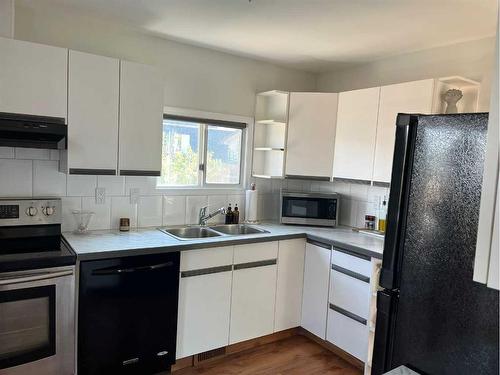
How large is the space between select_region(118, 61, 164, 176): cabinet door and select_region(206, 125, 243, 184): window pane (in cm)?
70

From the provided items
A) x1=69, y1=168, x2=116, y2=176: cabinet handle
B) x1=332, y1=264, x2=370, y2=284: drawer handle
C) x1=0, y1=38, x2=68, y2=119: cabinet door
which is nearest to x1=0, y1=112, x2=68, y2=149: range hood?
x1=0, y1=38, x2=68, y2=119: cabinet door

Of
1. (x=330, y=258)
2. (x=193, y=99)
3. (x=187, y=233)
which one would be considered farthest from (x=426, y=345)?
(x=193, y=99)

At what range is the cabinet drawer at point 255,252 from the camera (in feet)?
8.89

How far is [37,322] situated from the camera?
78.9 inches

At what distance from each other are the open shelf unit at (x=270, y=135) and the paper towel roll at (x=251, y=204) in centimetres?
19

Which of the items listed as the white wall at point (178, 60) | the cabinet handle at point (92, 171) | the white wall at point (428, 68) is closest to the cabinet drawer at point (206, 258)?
the cabinet handle at point (92, 171)

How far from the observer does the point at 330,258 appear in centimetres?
285

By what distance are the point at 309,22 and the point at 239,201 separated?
1670 millimetres

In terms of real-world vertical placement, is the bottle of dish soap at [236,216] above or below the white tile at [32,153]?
below

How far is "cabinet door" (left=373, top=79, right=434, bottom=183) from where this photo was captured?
102 inches

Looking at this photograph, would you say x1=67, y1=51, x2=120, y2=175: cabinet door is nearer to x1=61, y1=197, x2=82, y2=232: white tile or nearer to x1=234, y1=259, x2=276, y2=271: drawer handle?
x1=61, y1=197, x2=82, y2=232: white tile

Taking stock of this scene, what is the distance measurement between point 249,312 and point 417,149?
196 cm

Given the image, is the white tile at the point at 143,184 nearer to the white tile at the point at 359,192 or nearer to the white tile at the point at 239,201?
the white tile at the point at 239,201

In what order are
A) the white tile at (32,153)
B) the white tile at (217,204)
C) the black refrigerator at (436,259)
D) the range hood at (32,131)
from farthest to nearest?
the white tile at (217,204)
the white tile at (32,153)
the range hood at (32,131)
the black refrigerator at (436,259)
